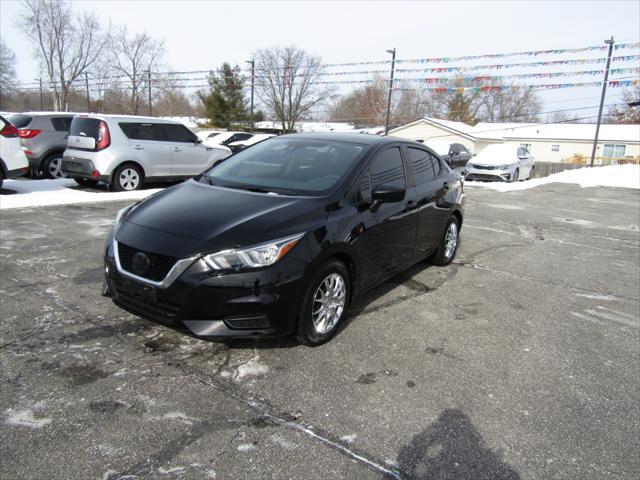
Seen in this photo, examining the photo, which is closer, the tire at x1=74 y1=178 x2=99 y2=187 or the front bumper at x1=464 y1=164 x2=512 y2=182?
the tire at x1=74 y1=178 x2=99 y2=187

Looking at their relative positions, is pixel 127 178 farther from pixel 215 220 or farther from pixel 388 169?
pixel 215 220

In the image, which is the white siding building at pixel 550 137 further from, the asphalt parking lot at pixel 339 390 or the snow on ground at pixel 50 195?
the asphalt parking lot at pixel 339 390

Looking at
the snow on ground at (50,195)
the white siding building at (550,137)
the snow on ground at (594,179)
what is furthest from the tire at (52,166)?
the white siding building at (550,137)

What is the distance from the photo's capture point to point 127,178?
1035 centimetres

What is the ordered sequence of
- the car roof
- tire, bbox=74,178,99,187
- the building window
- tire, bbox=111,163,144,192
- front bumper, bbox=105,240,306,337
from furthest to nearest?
the building window → tire, bbox=74,178,99,187 → tire, bbox=111,163,144,192 → the car roof → front bumper, bbox=105,240,306,337

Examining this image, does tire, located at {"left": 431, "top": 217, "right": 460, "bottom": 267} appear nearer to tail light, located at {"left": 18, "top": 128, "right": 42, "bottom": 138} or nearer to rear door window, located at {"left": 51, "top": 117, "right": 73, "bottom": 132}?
rear door window, located at {"left": 51, "top": 117, "right": 73, "bottom": 132}

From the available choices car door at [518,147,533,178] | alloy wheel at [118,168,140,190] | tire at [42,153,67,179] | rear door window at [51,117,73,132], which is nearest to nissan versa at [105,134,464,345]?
alloy wheel at [118,168,140,190]

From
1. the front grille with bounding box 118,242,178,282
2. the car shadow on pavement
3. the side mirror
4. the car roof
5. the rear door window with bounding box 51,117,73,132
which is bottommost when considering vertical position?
the car shadow on pavement

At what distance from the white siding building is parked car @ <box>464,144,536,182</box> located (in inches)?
815

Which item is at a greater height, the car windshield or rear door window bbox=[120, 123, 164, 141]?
rear door window bbox=[120, 123, 164, 141]

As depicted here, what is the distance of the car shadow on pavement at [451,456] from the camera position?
2357 mm

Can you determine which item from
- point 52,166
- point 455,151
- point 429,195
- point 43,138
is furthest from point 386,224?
point 455,151

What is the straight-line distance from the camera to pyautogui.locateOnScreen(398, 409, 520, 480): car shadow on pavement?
2.36m

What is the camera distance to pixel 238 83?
51.4m
